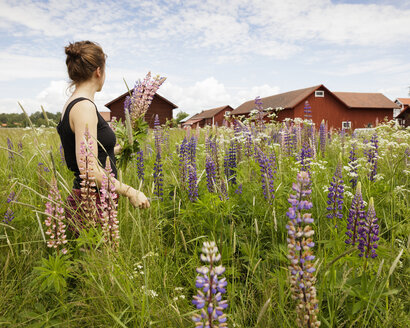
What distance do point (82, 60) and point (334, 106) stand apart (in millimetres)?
41318

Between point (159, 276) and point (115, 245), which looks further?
point (115, 245)

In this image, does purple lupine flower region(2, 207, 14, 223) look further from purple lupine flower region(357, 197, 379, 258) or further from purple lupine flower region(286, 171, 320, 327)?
purple lupine flower region(357, 197, 379, 258)

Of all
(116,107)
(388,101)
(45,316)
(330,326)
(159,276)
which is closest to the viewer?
(330,326)

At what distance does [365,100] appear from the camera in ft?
143

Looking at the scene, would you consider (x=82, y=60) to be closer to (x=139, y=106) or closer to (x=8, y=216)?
(x=139, y=106)

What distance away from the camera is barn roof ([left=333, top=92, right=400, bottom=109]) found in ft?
138

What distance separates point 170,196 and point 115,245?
1.27 meters

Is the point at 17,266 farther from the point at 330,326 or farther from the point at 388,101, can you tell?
the point at 388,101

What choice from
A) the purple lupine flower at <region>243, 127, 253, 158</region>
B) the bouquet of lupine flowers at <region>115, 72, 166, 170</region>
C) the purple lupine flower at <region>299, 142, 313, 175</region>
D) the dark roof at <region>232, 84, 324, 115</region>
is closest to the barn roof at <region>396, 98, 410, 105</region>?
the dark roof at <region>232, 84, 324, 115</region>

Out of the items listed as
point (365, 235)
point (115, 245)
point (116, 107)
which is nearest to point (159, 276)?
point (115, 245)

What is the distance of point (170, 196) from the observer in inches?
143

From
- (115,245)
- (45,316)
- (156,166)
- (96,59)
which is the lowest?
(45,316)

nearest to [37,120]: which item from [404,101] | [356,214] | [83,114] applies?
[83,114]

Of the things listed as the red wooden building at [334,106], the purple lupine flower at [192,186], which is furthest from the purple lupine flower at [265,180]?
the red wooden building at [334,106]
